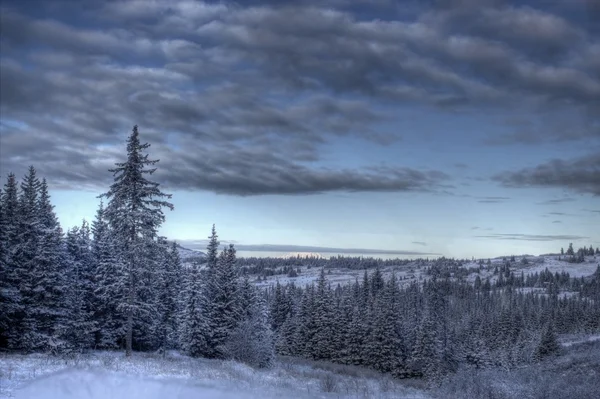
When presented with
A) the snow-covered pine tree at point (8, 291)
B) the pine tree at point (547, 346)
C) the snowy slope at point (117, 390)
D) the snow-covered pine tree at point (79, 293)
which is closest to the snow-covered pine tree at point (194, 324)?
the snow-covered pine tree at point (79, 293)

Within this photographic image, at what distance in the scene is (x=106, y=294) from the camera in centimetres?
3678

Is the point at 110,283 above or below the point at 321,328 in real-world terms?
above

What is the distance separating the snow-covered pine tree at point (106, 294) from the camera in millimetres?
37312

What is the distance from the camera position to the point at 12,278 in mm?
30719

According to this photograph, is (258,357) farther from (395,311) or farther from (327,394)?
(395,311)

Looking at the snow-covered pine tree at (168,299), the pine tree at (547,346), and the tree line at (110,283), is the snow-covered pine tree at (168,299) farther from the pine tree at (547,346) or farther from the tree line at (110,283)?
the pine tree at (547,346)

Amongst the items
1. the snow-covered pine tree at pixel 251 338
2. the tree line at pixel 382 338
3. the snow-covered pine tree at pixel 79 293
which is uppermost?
the snow-covered pine tree at pixel 79 293

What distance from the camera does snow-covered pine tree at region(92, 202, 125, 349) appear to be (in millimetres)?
37312

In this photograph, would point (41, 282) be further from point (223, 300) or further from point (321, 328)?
point (321, 328)

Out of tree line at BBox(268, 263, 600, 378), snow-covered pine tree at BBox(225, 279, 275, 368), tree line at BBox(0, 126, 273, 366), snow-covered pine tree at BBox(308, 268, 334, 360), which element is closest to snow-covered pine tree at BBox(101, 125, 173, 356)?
tree line at BBox(0, 126, 273, 366)

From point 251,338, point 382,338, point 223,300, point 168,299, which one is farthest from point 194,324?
point 382,338

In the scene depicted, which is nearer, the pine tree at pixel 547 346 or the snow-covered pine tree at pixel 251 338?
the snow-covered pine tree at pixel 251 338

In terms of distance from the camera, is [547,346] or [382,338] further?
[547,346]

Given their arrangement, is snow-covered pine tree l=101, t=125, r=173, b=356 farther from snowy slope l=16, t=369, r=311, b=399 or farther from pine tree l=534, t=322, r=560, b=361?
pine tree l=534, t=322, r=560, b=361
